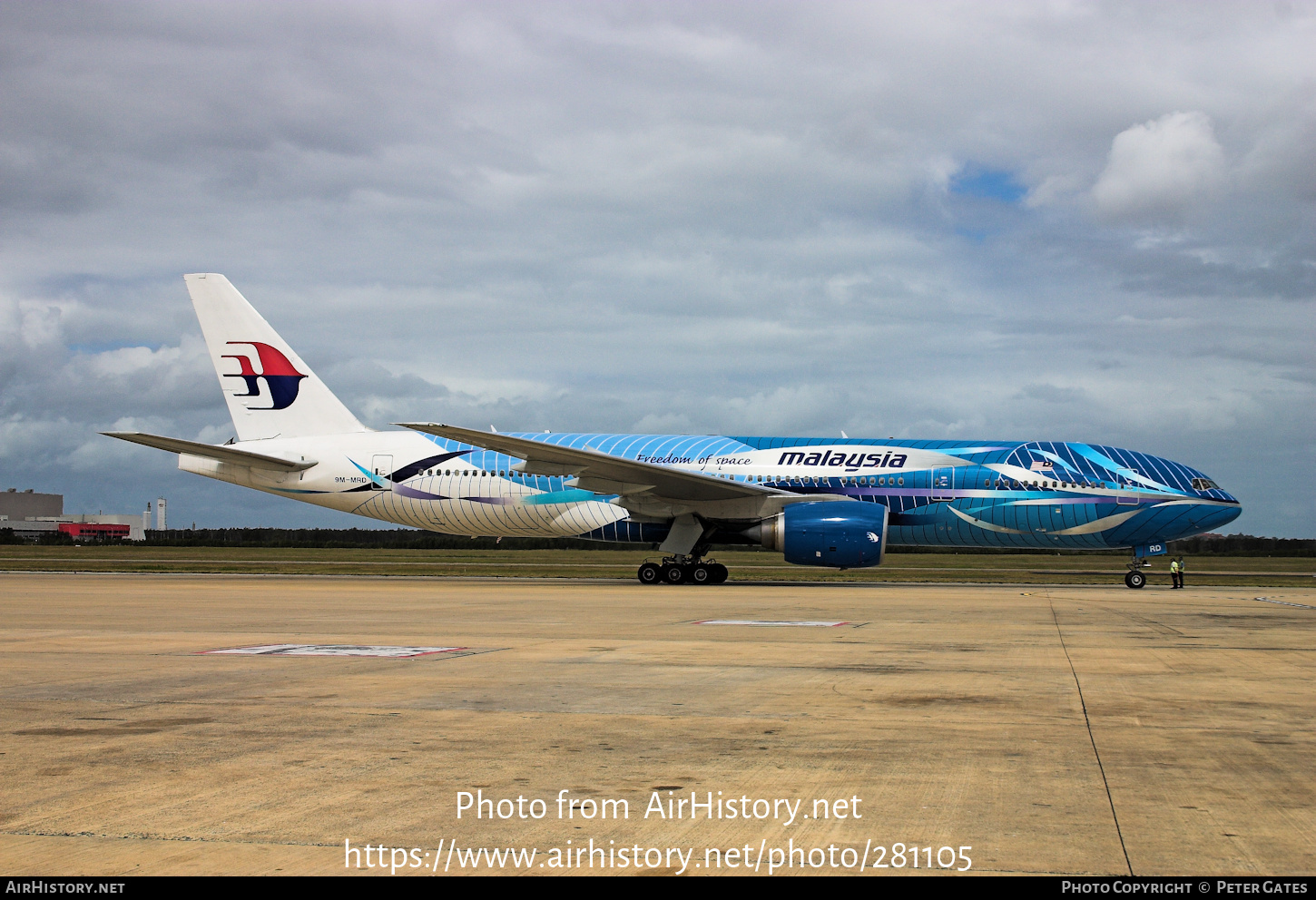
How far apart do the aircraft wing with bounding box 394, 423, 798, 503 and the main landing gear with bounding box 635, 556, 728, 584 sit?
1.85 metres

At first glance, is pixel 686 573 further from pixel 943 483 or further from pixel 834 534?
pixel 943 483

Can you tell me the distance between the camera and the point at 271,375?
29594 millimetres

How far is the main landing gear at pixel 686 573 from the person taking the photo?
26.7 meters

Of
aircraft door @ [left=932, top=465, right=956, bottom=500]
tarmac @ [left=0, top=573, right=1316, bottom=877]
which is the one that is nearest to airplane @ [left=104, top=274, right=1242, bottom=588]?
aircraft door @ [left=932, top=465, right=956, bottom=500]

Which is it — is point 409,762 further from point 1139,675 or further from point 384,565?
point 384,565

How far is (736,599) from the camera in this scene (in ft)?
65.8

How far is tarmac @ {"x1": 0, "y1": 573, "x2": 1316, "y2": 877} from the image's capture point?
13.0 feet

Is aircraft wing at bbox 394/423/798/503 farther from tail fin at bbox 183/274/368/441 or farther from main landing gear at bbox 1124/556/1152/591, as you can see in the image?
main landing gear at bbox 1124/556/1152/591

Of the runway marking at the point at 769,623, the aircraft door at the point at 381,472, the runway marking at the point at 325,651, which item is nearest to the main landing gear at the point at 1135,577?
the runway marking at the point at 769,623

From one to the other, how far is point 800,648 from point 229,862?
26.7 feet

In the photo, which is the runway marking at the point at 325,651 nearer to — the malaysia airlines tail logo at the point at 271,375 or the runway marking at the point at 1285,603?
the runway marking at the point at 1285,603

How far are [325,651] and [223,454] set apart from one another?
19.5 m

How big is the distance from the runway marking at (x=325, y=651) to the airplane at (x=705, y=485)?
12506 mm

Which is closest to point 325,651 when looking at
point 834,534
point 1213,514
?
point 834,534
